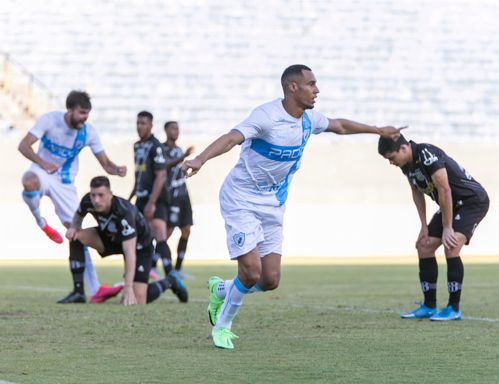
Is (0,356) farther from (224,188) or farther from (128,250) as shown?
(128,250)

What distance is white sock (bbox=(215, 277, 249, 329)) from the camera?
7.50m

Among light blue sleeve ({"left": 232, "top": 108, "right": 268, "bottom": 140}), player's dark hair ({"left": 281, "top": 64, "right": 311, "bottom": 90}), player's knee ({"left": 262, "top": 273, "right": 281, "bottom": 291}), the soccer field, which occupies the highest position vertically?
player's dark hair ({"left": 281, "top": 64, "right": 311, "bottom": 90})

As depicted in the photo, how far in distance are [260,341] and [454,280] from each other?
7.46 feet

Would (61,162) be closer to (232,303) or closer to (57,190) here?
(57,190)

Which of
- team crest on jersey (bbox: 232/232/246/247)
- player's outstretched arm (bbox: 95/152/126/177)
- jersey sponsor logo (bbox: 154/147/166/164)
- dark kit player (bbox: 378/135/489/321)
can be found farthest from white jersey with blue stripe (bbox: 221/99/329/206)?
jersey sponsor logo (bbox: 154/147/166/164)

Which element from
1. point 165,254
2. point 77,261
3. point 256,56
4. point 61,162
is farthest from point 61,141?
point 256,56

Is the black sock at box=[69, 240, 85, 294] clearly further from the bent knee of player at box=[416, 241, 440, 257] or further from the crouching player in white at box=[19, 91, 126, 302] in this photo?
the bent knee of player at box=[416, 241, 440, 257]

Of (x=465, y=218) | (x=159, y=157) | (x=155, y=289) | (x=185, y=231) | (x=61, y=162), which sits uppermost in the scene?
(x=159, y=157)

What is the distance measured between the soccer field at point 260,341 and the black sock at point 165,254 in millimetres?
517

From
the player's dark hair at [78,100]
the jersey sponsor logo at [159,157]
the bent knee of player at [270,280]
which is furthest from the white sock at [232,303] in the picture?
the jersey sponsor logo at [159,157]

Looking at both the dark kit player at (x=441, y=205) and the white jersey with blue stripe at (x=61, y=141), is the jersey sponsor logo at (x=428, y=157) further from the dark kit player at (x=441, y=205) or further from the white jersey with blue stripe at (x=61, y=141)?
the white jersey with blue stripe at (x=61, y=141)

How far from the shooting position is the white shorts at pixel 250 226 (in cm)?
740

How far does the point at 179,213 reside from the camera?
52.7 feet

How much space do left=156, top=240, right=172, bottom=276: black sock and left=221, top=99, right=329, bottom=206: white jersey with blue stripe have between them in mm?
6053
